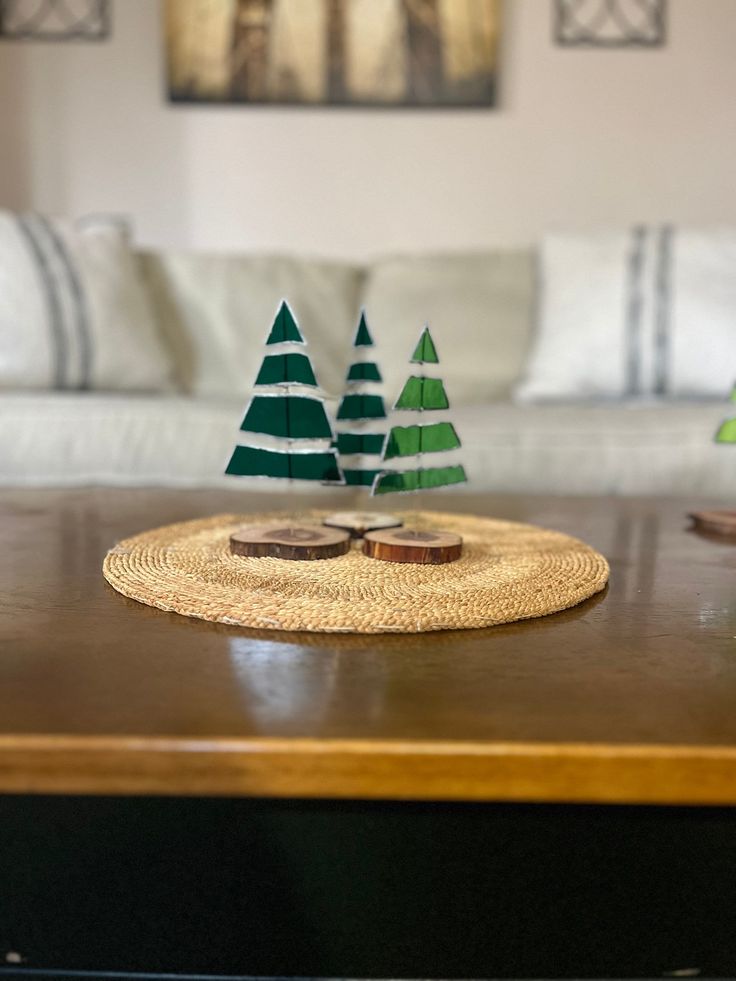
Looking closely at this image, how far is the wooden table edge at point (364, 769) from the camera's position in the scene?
423mm

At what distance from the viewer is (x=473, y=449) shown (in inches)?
62.6

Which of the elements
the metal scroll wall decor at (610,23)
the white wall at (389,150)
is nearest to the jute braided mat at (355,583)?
the white wall at (389,150)

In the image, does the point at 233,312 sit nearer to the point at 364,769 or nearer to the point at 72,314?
the point at 72,314

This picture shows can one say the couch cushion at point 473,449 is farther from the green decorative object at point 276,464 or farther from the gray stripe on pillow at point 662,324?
the green decorative object at point 276,464

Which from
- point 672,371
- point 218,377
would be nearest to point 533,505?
point 672,371

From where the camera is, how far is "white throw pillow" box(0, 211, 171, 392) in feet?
6.53

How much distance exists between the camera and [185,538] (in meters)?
0.83

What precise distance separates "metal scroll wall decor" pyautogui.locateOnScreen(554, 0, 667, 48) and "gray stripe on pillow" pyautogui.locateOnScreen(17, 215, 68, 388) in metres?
1.60

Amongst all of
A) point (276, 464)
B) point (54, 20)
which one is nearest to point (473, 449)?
point (276, 464)

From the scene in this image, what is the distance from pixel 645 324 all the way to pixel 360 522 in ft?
4.75

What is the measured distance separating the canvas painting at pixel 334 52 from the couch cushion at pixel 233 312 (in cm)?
65

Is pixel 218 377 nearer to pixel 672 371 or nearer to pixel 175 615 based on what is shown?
pixel 672 371

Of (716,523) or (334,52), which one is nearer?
(716,523)

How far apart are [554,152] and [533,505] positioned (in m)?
1.95
